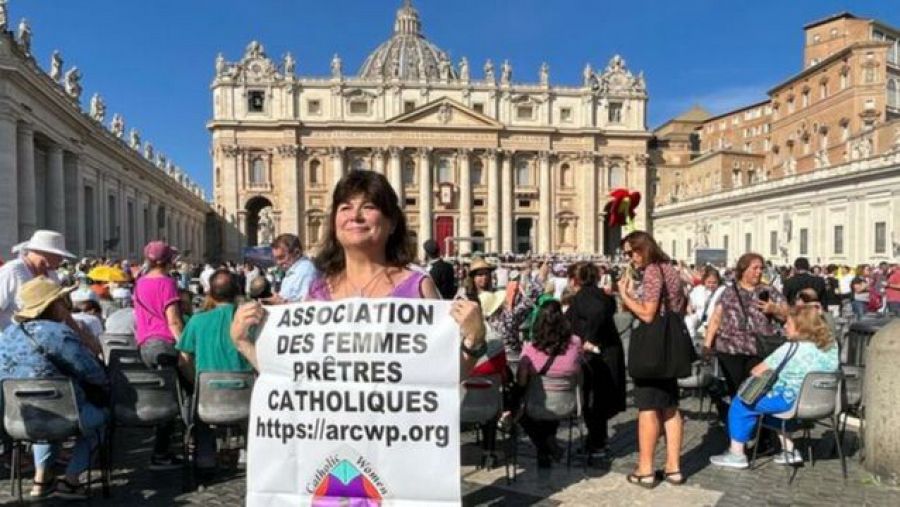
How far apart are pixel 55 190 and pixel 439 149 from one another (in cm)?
4117

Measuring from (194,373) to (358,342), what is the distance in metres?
3.95

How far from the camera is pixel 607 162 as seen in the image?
66375 mm

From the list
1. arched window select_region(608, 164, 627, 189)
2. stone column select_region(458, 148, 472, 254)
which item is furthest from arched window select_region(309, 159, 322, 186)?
arched window select_region(608, 164, 627, 189)

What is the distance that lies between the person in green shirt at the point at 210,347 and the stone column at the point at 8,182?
56.2 feet

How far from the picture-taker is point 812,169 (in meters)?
46.6

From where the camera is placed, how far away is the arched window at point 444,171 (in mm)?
63750

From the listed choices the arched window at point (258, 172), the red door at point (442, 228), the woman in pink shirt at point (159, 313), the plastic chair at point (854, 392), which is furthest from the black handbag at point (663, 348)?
the arched window at point (258, 172)

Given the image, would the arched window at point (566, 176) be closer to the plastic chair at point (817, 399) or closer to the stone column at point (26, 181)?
the stone column at point (26, 181)

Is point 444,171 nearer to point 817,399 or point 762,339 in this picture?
point 762,339

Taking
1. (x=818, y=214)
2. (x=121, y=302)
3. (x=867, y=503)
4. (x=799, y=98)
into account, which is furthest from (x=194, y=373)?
(x=799, y=98)

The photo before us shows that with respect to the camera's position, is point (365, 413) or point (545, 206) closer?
point (365, 413)

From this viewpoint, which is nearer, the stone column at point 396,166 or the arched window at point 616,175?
the stone column at point 396,166

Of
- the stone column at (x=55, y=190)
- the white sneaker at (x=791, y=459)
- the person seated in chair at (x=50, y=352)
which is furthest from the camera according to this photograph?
the stone column at (x=55, y=190)

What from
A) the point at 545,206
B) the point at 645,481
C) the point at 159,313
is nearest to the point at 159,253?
the point at 159,313
